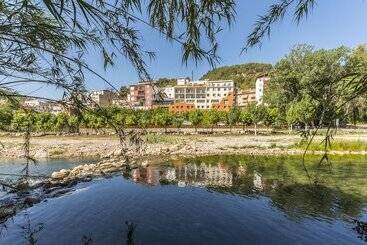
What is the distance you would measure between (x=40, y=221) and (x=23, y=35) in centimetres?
1530

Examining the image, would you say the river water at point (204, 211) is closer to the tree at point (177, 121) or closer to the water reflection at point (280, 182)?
the water reflection at point (280, 182)

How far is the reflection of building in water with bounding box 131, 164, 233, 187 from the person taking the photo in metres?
26.0

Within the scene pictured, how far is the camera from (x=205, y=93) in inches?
4729

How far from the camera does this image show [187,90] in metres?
119

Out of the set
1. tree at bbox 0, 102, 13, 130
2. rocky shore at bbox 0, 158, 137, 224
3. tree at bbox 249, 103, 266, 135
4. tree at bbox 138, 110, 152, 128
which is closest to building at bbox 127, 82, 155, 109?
tree at bbox 138, 110, 152, 128

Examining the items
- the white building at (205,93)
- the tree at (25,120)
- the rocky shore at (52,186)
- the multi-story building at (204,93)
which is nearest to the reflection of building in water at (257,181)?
the rocky shore at (52,186)

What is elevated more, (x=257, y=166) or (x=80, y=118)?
(x=80, y=118)

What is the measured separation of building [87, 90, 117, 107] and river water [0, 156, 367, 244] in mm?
9076

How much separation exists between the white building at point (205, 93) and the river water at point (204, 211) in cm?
8962

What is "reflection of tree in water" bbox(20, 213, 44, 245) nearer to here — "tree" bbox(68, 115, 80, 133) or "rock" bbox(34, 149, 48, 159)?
"tree" bbox(68, 115, 80, 133)

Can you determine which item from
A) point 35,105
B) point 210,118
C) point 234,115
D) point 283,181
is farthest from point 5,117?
point 210,118

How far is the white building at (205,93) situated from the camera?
118 m

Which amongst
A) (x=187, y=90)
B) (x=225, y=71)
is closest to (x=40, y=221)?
(x=187, y=90)

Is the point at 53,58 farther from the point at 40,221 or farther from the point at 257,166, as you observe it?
the point at 257,166
